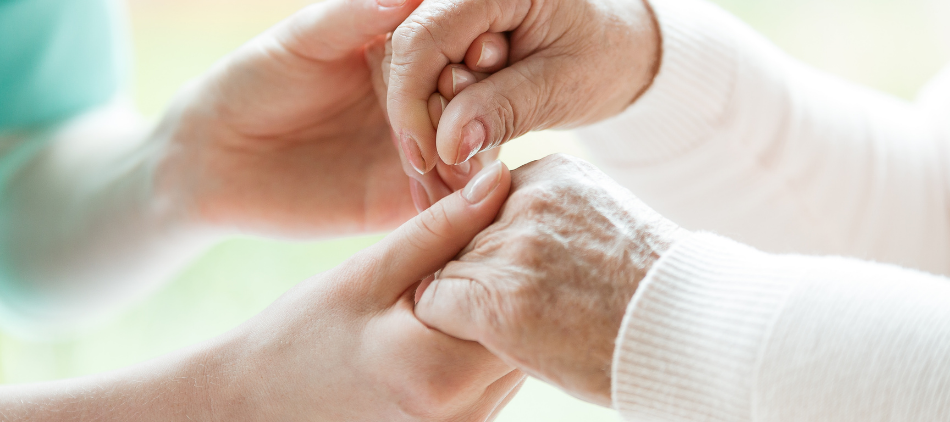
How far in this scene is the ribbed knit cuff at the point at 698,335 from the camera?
0.57 m

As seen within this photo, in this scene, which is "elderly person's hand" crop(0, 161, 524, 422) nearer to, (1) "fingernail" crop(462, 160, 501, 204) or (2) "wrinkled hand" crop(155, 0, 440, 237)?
(1) "fingernail" crop(462, 160, 501, 204)

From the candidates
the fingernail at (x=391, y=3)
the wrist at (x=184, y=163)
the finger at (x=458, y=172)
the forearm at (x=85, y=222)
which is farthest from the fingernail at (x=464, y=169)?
the forearm at (x=85, y=222)

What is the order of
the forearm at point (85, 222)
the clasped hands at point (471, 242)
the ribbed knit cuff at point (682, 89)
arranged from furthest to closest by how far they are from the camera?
1. the forearm at point (85, 222)
2. the ribbed knit cuff at point (682, 89)
3. the clasped hands at point (471, 242)

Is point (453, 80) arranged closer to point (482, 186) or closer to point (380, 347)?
point (482, 186)

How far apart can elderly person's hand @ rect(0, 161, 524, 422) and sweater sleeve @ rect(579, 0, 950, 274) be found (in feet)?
1.46

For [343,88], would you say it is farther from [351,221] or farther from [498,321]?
[498,321]

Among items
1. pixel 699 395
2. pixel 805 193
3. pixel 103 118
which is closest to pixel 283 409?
pixel 699 395

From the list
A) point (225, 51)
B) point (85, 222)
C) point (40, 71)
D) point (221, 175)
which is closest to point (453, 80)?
point (221, 175)

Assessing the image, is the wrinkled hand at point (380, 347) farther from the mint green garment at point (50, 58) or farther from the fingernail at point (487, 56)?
the mint green garment at point (50, 58)

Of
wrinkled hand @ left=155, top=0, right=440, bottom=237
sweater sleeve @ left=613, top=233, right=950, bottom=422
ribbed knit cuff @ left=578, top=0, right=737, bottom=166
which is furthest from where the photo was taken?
wrinkled hand @ left=155, top=0, right=440, bottom=237

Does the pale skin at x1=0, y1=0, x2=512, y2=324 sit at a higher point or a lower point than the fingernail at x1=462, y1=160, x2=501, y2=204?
lower

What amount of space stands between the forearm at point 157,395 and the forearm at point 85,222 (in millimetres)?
573

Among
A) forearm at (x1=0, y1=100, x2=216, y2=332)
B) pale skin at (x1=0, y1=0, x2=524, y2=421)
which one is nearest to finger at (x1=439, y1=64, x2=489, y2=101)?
pale skin at (x1=0, y1=0, x2=524, y2=421)

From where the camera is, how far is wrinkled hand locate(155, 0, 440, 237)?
3.54ft
